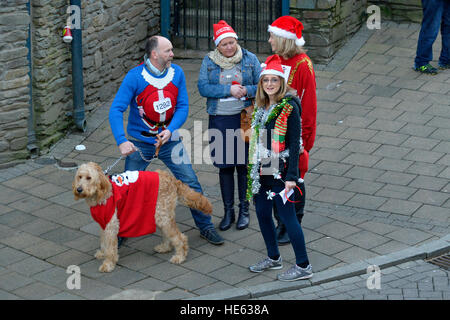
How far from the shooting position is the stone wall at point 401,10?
1282 centimetres

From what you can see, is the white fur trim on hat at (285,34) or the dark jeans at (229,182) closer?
the white fur trim on hat at (285,34)

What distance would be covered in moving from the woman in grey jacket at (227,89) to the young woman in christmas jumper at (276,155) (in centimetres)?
72

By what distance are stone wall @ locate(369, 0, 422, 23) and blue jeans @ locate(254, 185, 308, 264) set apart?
676 cm

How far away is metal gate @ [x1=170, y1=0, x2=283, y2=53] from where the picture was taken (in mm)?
12352

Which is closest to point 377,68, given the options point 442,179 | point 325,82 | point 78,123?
point 325,82

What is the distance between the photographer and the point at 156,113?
24.6ft

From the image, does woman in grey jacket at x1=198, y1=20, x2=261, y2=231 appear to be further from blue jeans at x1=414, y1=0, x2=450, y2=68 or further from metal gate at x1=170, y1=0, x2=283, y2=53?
metal gate at x1=170, y1=0, x2=283, y2=53

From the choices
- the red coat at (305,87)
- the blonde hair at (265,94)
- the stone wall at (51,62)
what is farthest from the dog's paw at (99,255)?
the stone wall at (51,62)

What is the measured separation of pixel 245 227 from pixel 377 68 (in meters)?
4.55

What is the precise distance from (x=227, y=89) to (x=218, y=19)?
5.25 meters

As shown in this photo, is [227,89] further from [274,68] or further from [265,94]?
[274,68]

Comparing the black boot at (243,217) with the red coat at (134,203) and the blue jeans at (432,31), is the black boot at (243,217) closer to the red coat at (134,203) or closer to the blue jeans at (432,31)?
the red coat at (134,203)

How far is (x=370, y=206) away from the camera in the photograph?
8.45 metres

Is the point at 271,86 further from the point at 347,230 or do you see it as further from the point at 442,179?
the point at 442,179
